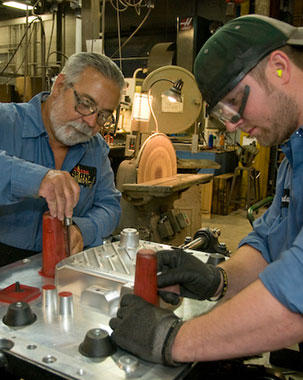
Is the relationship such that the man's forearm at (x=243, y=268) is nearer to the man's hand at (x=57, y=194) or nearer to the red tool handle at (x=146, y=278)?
the red tool handle at (x=146, y=278)

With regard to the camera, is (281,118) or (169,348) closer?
(169,348)

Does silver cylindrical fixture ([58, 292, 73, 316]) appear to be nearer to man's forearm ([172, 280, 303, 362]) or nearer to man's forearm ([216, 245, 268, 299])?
man's forearm ([172, 280, 303, 362])

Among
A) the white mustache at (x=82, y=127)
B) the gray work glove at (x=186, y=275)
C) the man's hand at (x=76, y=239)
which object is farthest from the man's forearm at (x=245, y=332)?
the white mustache at (x=82, y=127)

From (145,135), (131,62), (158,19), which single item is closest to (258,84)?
(145,135)

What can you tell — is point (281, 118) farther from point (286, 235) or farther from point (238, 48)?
point (286, 235)

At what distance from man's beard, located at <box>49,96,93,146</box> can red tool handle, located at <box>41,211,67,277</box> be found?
1.55 ft

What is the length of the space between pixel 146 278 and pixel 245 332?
0.69 ft

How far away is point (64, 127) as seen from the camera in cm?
139

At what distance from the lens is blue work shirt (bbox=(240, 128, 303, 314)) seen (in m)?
0.67

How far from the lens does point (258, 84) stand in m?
0.88

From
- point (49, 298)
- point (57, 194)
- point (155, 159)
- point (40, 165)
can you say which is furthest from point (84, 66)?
point (155, 159)

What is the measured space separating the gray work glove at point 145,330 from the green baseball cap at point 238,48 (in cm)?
53

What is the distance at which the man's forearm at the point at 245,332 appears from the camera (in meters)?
0.69

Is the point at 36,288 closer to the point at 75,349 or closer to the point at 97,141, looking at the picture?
the point at 75,349
